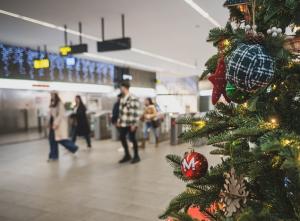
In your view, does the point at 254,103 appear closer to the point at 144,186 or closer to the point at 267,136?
the point at 267,136

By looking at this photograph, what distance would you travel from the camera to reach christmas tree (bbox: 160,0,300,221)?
104 cm

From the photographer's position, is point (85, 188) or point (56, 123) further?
point (56, 123)

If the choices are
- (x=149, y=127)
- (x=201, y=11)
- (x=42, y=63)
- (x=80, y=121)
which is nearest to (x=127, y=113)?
(x=80, y=121)

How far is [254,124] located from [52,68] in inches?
466

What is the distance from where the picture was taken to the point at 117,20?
23.7 ft

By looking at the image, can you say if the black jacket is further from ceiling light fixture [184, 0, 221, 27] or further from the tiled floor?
ceiling light fixture [184, 0, 221, 27]

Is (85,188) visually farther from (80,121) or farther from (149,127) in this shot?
(149,127)

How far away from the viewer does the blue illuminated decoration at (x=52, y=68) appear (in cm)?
1030

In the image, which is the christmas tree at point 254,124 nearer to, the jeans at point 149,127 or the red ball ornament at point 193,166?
the red ball ornament at point 193,166

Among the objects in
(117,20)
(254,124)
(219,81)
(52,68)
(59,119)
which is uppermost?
(117,20)

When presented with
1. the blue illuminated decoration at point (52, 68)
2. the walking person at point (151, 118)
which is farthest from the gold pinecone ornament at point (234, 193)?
the blue illuminated decoration at point (52, 68)

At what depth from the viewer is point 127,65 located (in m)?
15.7

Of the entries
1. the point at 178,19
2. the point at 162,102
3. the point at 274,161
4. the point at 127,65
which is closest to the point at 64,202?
the point at 274,161

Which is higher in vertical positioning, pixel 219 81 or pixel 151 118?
pixel 219 81
